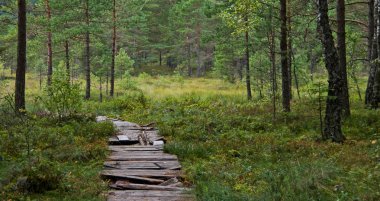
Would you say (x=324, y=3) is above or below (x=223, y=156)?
above

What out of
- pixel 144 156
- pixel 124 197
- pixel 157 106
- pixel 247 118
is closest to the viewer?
pixel 124 197

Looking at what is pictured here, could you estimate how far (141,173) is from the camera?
8.24m

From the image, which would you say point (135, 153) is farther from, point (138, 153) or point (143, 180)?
point (143, 180)

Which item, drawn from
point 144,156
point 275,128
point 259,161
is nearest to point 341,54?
point 275,128

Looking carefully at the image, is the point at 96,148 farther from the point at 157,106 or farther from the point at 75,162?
the point at 157,106

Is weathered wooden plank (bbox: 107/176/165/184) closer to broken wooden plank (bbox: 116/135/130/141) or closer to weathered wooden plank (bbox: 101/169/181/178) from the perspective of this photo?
weathered wooden plank (bbox: 101/169/181/178)

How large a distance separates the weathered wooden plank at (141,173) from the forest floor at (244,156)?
261 millimetres

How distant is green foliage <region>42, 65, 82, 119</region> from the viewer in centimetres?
1380

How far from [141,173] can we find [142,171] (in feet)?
0.59

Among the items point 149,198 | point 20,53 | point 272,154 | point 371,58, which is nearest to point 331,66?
point 272,154

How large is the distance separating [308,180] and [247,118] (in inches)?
310

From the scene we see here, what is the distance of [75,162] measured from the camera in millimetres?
9078

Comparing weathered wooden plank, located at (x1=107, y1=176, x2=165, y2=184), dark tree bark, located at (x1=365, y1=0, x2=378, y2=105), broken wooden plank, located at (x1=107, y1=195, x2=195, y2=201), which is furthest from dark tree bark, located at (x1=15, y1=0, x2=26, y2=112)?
dark tree bark, located at (x1=365, y1=0, x2=378, y2=105)

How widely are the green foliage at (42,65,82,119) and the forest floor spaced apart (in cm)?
53
